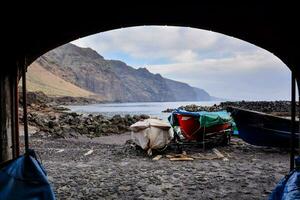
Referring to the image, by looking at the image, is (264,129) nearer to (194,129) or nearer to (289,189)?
(194,129)

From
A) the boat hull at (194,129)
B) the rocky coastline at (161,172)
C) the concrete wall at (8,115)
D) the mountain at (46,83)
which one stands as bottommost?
the rocky coastline at (161,172)

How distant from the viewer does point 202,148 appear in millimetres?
15617

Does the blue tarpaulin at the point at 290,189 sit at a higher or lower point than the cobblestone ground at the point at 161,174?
higher

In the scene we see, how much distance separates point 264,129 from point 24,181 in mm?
12689

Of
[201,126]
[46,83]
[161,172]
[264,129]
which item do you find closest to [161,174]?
[161,172]

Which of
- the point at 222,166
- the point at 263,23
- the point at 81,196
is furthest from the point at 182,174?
the point at 263,23

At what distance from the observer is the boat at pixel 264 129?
15016mm

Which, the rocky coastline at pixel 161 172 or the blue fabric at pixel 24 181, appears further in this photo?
the rocky coastline at pixel 161 172

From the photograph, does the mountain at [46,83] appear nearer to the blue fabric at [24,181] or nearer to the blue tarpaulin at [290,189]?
the blue fabric at [24,181]

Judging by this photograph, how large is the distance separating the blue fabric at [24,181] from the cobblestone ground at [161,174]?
2.82m

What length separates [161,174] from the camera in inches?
408

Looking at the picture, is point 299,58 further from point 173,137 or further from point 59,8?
point 173,137

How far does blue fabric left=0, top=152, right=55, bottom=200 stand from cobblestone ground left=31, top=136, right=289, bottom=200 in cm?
282

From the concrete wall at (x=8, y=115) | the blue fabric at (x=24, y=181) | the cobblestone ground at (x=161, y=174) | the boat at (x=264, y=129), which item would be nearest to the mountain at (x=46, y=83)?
the boat at (x=264, y=129)
